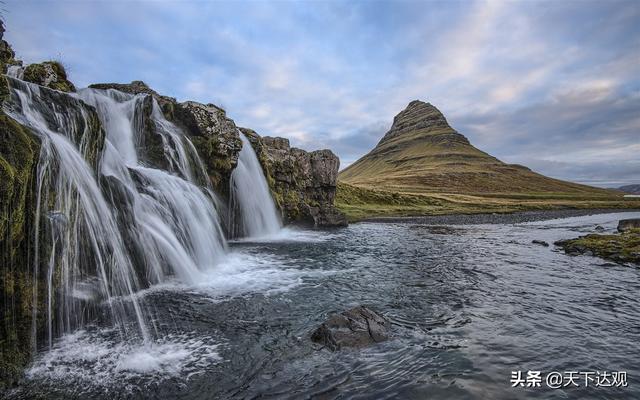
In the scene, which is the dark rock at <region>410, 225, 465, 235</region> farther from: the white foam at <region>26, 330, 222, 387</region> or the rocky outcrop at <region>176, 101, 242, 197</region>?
the white foam at <region>26, 330, 222, 387</region>

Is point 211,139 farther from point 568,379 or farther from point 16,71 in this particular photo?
point 568,379

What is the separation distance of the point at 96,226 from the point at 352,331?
10878 millimetres

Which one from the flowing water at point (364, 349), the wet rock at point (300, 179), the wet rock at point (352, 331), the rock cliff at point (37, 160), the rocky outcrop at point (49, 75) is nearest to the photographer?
the flowing water at point (364, 349)

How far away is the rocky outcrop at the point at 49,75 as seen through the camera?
2050 centimetres

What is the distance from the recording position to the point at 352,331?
1134 cm

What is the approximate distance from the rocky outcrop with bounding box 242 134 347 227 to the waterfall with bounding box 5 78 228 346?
22.8 metres

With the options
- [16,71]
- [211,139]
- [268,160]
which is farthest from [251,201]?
[16,71]

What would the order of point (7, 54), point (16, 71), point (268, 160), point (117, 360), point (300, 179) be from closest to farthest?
point (117, 360) → point (16, 71) → point (7, 54) → point (268, 160) → point (300, 179)

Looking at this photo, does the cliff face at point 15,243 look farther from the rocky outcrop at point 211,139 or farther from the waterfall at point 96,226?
the rocky outcrop at point 211,139

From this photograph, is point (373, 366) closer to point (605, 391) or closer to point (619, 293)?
point (605, 391)

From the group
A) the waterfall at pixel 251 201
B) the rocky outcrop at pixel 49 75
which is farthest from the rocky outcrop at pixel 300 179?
the rocky outcrop at pixel 49 75

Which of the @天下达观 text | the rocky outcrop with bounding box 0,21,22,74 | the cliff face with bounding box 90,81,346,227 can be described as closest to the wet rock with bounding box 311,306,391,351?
the @天下达观 text

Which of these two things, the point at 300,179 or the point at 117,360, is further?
the point at 300,179

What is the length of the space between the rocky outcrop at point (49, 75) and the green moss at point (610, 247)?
41.0m
